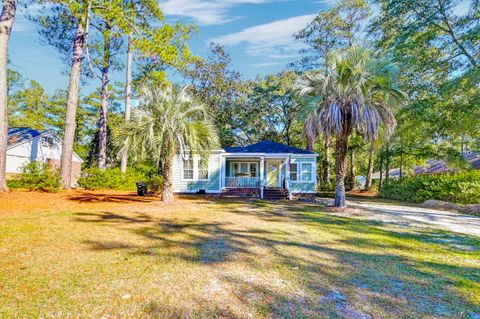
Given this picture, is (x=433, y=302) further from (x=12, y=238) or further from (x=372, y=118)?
(x=372, y=118)

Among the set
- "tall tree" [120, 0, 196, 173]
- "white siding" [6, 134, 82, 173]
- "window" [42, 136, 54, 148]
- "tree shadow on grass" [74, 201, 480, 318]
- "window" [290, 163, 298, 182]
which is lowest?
"tree shadow on grass" [74, 201, 480, 318]

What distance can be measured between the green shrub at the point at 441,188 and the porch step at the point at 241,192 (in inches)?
360

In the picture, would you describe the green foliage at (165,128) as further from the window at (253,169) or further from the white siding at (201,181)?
the window at (253,169)

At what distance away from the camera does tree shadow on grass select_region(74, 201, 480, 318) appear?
2820 millimetres

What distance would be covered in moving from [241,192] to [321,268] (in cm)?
1257

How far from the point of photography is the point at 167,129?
996 centimetres

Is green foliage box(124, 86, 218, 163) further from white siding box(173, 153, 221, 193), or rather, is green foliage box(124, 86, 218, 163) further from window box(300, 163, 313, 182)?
window box(300, 163, 313, 182)

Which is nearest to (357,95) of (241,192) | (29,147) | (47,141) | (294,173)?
(294,173)

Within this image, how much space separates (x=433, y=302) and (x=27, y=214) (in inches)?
350

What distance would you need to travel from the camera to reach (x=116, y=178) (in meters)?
15.9

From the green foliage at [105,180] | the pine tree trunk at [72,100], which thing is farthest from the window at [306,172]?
the pine tree trunk at [72,100]

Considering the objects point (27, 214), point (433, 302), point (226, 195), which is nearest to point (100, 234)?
point (27, 214)

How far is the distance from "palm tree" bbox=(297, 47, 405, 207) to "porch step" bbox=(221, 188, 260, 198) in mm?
7153

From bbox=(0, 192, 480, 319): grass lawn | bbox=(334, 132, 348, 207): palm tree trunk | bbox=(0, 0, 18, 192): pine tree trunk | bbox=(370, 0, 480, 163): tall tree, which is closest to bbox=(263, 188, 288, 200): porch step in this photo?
bbox=(334, 132, 348, 207): palm tree trunk
